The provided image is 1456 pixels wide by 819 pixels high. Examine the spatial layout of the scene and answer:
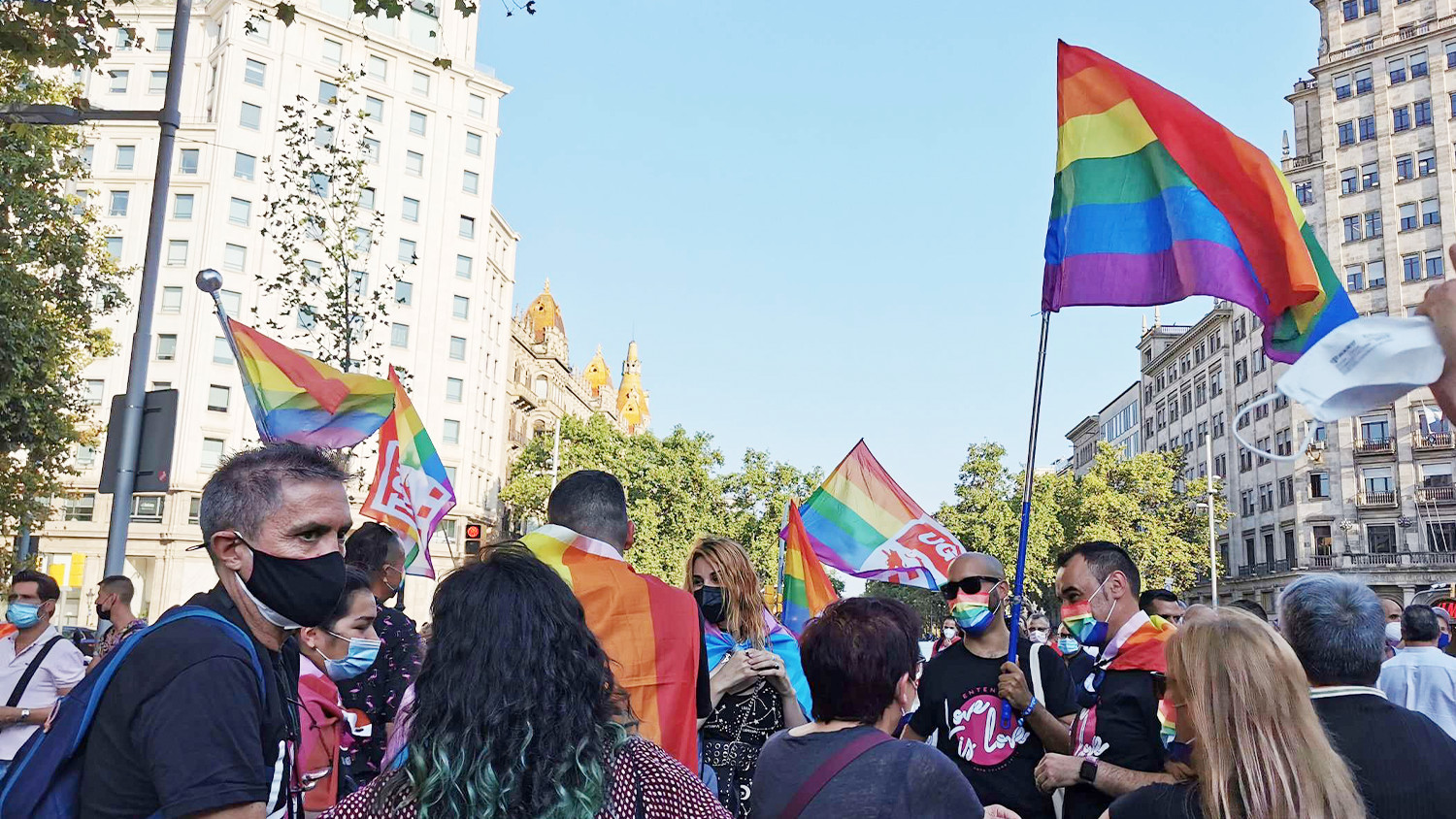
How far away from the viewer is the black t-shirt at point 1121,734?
15.1 feet

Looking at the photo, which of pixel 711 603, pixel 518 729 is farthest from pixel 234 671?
pixel 711 603

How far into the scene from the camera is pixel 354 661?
517cm

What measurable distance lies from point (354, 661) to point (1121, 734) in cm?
334

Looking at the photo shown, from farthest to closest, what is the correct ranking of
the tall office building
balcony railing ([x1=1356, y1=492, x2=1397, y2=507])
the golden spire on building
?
1. the golden spire on building
2. balcony railing ([x1=1356, y1=492, x2=1397, y2=507])
3. the tall office building

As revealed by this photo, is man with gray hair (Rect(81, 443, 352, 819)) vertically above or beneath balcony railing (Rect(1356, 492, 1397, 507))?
beneath

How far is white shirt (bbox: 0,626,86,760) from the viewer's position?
25.7 feet

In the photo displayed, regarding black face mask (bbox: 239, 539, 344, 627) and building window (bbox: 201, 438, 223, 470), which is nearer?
black face mask (bbox: 239, 539, 344, 627)

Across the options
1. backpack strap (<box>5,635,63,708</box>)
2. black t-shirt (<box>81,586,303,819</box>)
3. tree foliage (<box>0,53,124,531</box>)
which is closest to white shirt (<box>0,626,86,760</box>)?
backpack strap (<box>5,635,63,708</box>)

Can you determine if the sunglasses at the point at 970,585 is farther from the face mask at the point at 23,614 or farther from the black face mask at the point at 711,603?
the face mask at the point at 23,614

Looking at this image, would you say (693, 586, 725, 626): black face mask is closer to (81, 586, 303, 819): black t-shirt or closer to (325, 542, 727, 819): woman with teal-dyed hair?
(325, 542, 727, 819): woman with teal-dyed hair

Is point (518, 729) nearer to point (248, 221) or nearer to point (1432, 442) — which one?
point (248, 221)

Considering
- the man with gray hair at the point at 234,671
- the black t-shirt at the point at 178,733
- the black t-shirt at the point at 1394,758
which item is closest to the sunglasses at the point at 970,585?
the black t-shirt at the point at 1394,758

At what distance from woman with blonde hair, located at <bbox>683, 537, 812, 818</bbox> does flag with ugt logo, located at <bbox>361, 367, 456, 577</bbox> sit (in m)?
6.54

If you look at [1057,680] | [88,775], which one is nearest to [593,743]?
[88,775]
